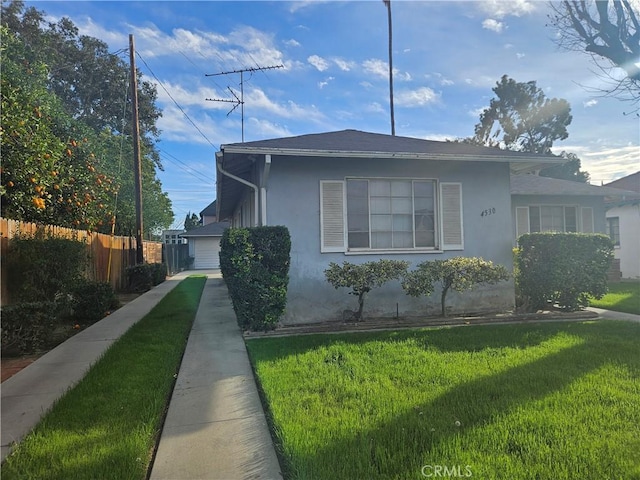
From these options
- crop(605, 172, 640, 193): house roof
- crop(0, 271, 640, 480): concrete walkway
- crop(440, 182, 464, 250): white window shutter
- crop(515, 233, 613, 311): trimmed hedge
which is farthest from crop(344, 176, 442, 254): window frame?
crop(605, 172, 640, 193): house roof

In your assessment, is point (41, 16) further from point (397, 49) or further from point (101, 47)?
point (397, 49)

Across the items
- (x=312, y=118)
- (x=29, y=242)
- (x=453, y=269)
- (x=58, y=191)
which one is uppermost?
(x=312, y=118)

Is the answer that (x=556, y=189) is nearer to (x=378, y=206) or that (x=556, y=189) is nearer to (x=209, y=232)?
(x=378, y=206)

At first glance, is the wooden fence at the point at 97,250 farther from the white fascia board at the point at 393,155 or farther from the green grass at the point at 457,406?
the green grass at the point at 457,406

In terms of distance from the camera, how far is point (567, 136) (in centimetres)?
3481

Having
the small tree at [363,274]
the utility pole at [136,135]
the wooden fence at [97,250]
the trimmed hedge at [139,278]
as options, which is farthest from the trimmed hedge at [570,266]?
the utility pole at [136,135]

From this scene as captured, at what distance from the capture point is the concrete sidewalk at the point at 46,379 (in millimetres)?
3607

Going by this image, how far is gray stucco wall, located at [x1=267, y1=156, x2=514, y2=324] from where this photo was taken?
7652 millimetres

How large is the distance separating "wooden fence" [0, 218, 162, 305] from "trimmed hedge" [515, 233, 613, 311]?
950 cm

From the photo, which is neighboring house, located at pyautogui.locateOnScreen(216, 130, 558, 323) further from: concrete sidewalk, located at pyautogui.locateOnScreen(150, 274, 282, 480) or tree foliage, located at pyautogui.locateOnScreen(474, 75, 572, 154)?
tree foliage, located at pyautogui.locateOnScreen(474, 75, 572, 154)

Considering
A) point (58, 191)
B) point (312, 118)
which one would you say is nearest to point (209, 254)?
point (312, 118)

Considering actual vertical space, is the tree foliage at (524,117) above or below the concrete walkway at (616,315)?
above

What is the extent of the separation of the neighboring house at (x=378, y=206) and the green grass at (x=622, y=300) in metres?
2.34

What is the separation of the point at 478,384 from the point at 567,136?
3752 centimetres
